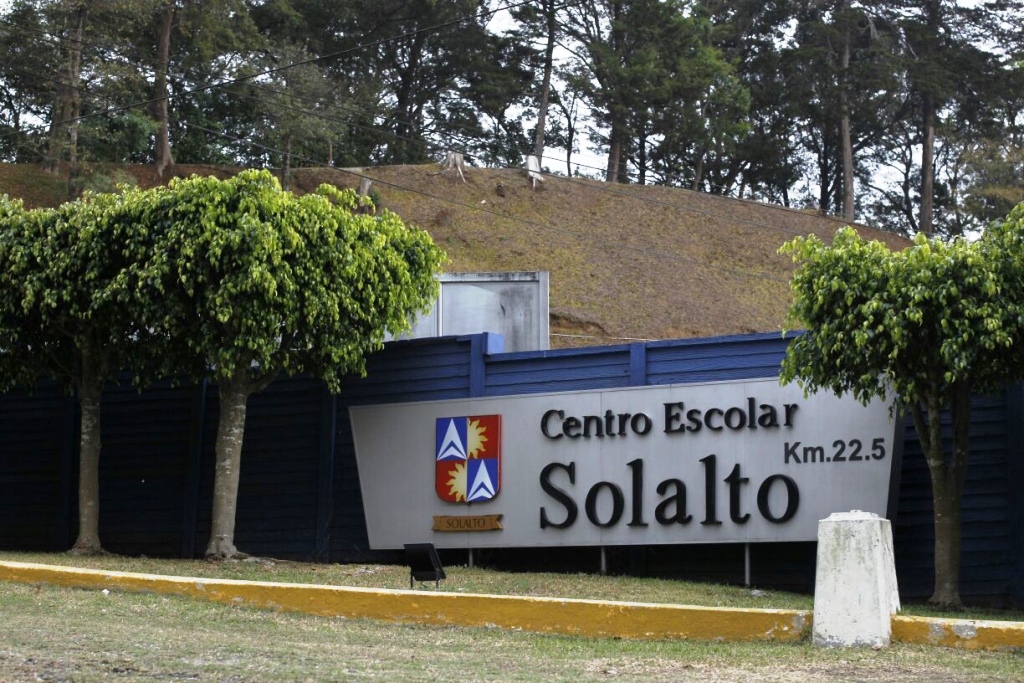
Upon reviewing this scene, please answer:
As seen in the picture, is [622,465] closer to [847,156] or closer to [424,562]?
[424,562]

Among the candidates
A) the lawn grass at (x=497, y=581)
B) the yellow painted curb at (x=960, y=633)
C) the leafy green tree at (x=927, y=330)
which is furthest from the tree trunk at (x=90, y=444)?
the yellow painted curb at (x=960, y=633)

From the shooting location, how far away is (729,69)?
163 feet

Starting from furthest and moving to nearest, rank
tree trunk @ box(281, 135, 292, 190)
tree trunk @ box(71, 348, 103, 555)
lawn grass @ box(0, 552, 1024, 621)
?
tree trunk @ box(281, 135, 292, 190) < tree trunk @ box(71, 348, 103, 555) < lawn grass @ box(0, 552, 1024, 621)

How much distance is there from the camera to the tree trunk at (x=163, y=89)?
137 feet

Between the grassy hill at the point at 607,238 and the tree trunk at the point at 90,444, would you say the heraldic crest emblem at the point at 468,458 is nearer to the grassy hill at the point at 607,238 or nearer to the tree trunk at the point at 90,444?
the tree trunk at the point at 90,444

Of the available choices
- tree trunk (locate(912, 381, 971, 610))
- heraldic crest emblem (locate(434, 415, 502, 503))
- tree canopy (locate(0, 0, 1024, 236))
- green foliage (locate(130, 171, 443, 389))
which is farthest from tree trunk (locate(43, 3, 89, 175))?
tree trunk (locate(912, 381, 971, 610))

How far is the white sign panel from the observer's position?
15.1 metres

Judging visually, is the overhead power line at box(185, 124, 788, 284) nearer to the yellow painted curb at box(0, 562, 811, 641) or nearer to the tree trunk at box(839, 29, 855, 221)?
the tree trunk at box(839, 29, 855, 221)

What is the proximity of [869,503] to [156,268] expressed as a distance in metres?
8.87

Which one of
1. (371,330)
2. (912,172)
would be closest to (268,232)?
(371,330)

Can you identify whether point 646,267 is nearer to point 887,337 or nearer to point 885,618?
point 887,337

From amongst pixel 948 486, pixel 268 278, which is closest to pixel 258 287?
pixel 268 278

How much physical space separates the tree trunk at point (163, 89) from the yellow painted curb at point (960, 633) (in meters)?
34.0

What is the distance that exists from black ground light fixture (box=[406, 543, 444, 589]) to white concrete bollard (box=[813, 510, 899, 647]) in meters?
A: 4.12
